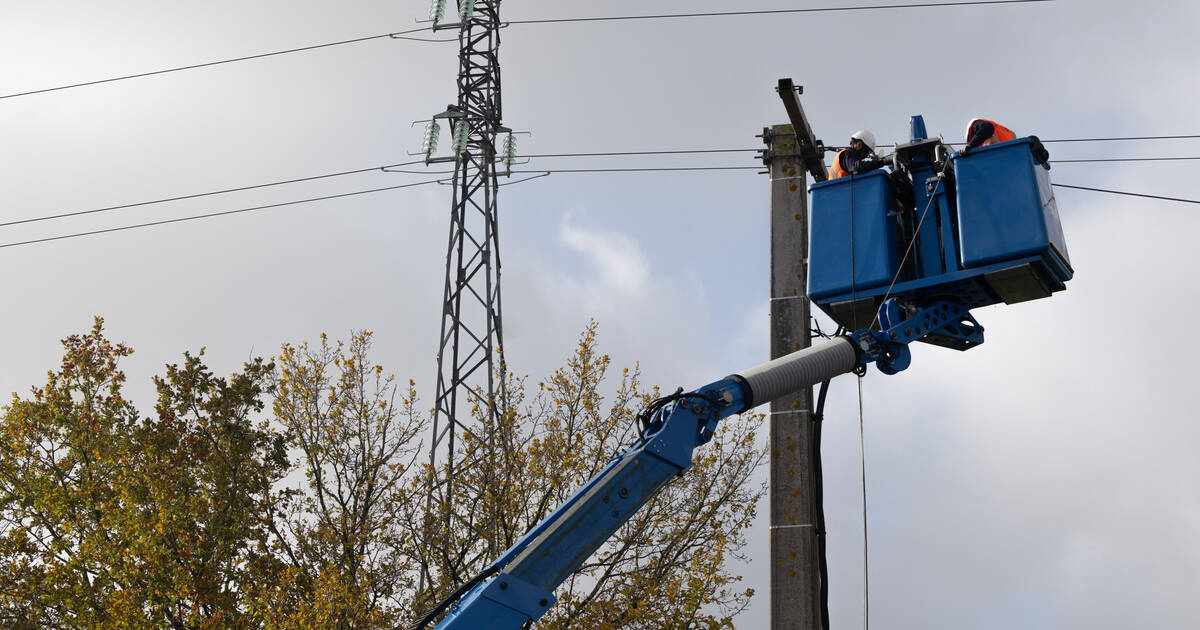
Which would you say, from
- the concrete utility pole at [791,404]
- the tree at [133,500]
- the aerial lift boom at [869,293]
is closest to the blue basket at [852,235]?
the aerial lift boom at [869,293]

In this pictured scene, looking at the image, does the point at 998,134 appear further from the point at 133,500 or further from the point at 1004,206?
the point at 133,500

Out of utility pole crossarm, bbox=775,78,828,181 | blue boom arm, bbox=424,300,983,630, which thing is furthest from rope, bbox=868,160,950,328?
utility pole crossarm, bbox=775,78,828,181

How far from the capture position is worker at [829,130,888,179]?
26.1 ft

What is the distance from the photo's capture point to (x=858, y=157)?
8.06m

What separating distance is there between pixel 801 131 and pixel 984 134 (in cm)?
154

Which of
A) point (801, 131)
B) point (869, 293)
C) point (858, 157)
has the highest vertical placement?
point (801, 131)

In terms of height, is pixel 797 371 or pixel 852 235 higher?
pixel 852 235

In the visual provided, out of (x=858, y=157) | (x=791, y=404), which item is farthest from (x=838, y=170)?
(x=791, y=404)

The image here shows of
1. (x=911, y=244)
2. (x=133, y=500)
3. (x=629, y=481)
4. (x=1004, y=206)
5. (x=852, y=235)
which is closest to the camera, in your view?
(x=629, y=481)

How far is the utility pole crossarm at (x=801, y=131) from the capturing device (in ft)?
27.9

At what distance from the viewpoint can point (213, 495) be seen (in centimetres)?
1877

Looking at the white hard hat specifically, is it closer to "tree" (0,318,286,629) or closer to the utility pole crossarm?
the utility pole crossarm

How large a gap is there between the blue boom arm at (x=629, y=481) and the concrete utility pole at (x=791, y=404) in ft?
3.37

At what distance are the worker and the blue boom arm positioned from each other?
141 cm
